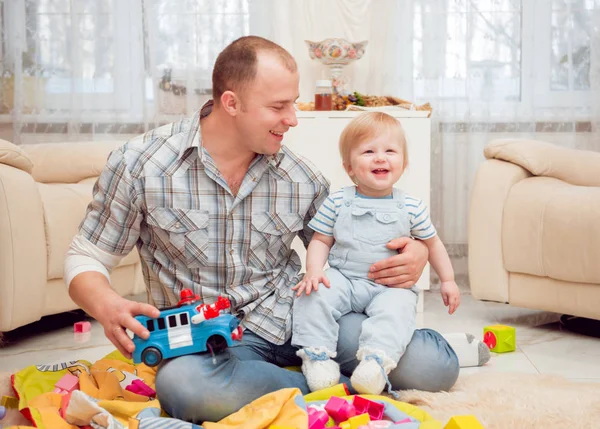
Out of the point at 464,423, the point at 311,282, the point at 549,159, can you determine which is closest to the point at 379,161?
the point at 311,282

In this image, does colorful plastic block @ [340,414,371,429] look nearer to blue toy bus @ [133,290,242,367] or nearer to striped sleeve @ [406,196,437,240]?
blue toy bus @ [133,290,242,367]

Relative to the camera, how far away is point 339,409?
148 centimetres

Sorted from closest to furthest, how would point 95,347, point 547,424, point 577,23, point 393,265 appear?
point 547,424
point 393,265
point 95,347
point 577,23

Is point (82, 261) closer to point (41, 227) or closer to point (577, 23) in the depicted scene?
point (41, 227)

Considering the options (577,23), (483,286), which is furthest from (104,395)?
(577,23)

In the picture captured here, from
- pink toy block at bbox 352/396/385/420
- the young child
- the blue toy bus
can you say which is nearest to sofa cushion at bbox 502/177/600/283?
the young child

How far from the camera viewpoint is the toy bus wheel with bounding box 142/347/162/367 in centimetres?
152

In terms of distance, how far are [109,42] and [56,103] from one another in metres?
0.36

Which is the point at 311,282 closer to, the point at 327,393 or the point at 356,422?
the point at 327,393

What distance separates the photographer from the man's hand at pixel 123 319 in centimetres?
147

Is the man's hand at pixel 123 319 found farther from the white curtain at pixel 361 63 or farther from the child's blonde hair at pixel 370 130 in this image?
the white curtain at pixel 361 63

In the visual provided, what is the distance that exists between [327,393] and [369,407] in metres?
0.13

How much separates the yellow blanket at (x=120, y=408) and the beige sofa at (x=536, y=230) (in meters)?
1.02

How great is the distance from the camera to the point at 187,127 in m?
1.74
